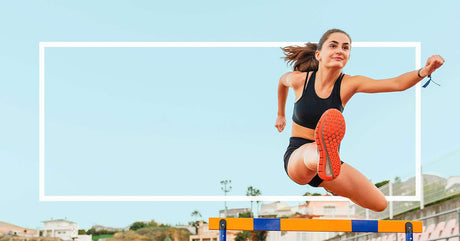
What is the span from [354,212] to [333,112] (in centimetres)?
929

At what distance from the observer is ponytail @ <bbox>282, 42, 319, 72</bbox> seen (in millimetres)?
5934

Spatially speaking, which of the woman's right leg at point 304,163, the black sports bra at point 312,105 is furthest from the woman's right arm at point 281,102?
the woman's right leg at point 304,163

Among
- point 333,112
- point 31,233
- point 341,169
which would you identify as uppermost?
point 333,112

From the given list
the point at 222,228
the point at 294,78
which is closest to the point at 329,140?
the point at 294,78

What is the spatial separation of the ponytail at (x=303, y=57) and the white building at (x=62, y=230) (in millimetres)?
31606

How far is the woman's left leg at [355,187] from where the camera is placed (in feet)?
17.6

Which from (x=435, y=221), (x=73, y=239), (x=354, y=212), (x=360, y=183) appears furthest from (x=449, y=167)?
(x=73, y=239)

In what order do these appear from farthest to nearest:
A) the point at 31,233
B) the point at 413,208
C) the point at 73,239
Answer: the point at 31,233 < the point at 73,239 < the point at 413,208

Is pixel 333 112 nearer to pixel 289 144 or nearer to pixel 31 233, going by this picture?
pixel 289 144

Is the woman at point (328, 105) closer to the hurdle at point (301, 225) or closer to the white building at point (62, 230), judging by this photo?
the hurdle at point (301, 225)

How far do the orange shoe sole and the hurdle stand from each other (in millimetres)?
1005

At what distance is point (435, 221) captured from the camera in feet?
35.5

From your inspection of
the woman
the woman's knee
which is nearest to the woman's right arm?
the woman

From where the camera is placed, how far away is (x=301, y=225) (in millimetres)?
5879
